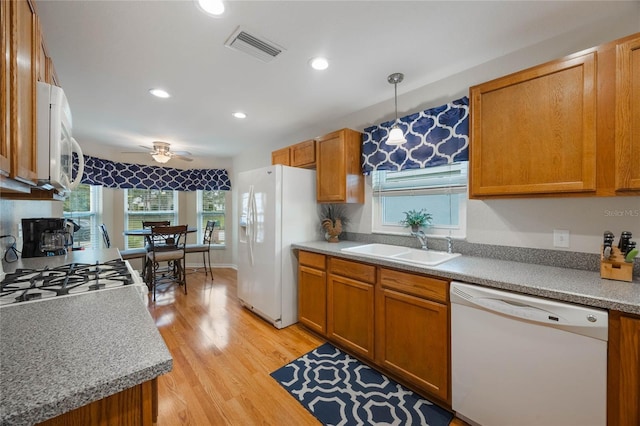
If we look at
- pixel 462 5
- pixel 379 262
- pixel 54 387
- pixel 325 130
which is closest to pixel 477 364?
pixel 379 262

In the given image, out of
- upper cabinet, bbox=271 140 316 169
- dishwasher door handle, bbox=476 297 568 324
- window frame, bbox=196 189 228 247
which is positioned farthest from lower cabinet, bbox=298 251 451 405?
window frame, bbox=196 189 228 247

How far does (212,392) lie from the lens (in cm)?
183

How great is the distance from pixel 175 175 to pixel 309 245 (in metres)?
3.76

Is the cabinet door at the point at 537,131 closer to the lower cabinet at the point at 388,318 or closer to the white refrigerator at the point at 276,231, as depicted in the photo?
the lower cabinet at the point at 388,318

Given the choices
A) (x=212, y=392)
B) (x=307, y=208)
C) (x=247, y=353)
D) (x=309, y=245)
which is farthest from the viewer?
(x=307, y=208)

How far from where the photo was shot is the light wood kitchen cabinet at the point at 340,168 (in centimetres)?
266

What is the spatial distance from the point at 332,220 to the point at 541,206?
190cm

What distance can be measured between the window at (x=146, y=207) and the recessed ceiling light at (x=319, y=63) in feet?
14.5

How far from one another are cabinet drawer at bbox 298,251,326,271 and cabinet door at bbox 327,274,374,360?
164 millimetres

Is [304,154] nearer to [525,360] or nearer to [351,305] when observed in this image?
[351,305]

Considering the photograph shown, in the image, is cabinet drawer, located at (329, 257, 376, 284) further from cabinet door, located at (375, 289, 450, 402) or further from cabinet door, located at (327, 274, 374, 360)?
cabinet door, located at (375, 289, 450, 402)

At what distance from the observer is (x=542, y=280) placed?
1388 millimetres

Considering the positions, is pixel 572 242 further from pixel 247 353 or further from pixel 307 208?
pixel 247 353

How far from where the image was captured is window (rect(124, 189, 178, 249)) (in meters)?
4.86
